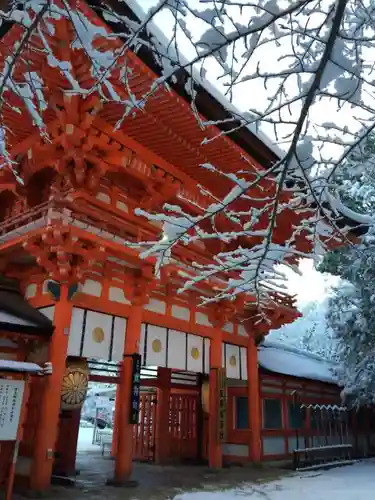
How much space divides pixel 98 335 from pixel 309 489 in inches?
190

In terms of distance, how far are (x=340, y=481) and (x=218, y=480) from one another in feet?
8.69

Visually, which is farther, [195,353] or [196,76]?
[195,353]

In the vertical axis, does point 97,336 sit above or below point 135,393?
above

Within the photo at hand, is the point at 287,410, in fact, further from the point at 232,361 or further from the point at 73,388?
the point at 73,388

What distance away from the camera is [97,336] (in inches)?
299

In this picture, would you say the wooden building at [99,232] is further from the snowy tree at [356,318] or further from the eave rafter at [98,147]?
the snowy tree at [356,318]

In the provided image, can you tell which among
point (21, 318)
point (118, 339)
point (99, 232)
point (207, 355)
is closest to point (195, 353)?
point (207, 355)

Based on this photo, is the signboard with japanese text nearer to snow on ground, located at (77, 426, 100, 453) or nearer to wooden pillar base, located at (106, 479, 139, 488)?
wooden pillar base, located at (106, 479, 139, 488)

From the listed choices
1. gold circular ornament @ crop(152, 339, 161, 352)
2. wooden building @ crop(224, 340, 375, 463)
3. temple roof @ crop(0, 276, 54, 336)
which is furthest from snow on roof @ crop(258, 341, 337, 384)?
temple roof @ crop(0, 276, 54, 336)

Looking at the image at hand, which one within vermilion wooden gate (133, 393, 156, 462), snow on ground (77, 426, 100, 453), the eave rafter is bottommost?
snow on ground (77, 426, 100, 453)

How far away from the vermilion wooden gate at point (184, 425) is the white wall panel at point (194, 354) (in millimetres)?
2920

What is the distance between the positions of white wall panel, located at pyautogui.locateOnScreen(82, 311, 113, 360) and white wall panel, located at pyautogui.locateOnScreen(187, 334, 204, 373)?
2.41 m

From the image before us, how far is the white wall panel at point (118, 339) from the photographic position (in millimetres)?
7832

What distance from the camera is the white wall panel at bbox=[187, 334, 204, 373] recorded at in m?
9.54
